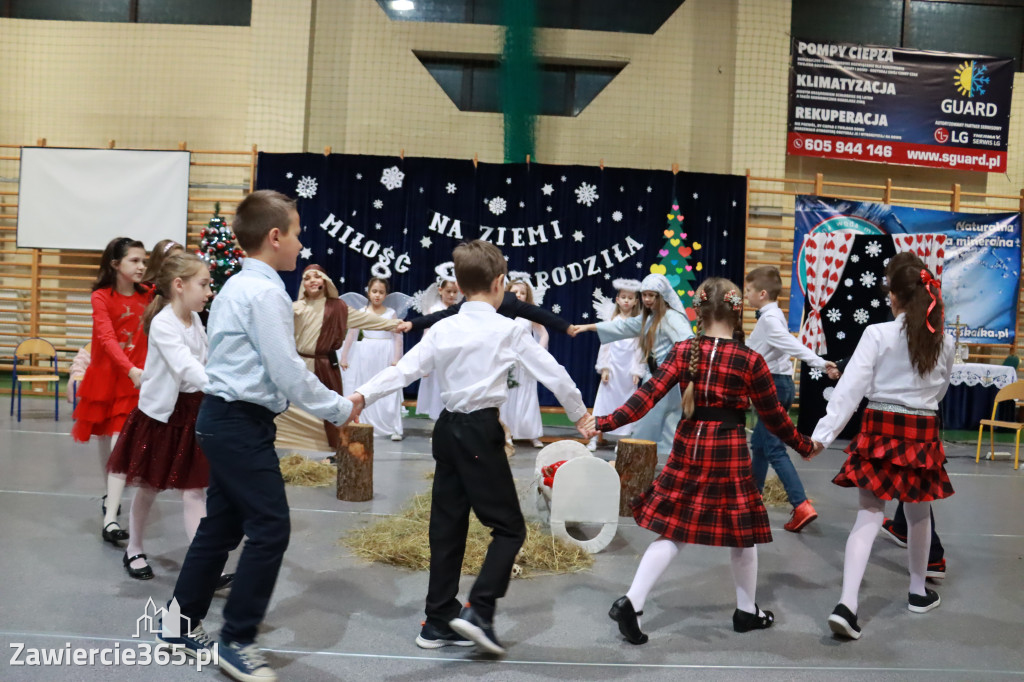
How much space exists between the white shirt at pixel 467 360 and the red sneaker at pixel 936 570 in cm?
225

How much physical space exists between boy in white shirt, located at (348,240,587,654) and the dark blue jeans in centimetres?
221

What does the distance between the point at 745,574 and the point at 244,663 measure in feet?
5.47

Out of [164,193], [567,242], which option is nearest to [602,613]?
[567,242]

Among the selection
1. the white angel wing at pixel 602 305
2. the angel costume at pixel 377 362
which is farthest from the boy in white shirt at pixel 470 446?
the white angel wing at pixel 602 305

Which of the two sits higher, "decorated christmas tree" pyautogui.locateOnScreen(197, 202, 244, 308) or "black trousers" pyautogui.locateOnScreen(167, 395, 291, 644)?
"decorated christmas tree" pyautogui.locateOnScreen(197, 202, 244, 308)

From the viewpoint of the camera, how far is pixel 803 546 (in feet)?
13.9

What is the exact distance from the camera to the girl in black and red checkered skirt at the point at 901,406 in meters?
3.09

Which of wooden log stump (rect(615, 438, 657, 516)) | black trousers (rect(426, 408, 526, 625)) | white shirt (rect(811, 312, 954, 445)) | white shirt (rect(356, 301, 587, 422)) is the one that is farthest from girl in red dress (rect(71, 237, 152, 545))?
white shirt (rect(811, 312, 954, 445))

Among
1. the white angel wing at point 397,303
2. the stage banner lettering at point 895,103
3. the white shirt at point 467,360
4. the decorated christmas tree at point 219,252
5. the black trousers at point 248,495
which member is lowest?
the black trousers at point 248,495

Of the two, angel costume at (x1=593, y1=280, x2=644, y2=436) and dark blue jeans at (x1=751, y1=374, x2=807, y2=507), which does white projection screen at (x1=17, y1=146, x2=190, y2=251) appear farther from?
dark blue jeans at (x1=751, y1=374, x2=807, y2=507)

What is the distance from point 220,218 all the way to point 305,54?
89.8 inches

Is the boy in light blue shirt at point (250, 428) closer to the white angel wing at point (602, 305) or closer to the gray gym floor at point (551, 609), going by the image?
the gray gym floor at point (551, 609)

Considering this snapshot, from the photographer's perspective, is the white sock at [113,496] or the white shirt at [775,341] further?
the white shirt at [775,341]

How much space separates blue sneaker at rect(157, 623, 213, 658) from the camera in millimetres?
2510
